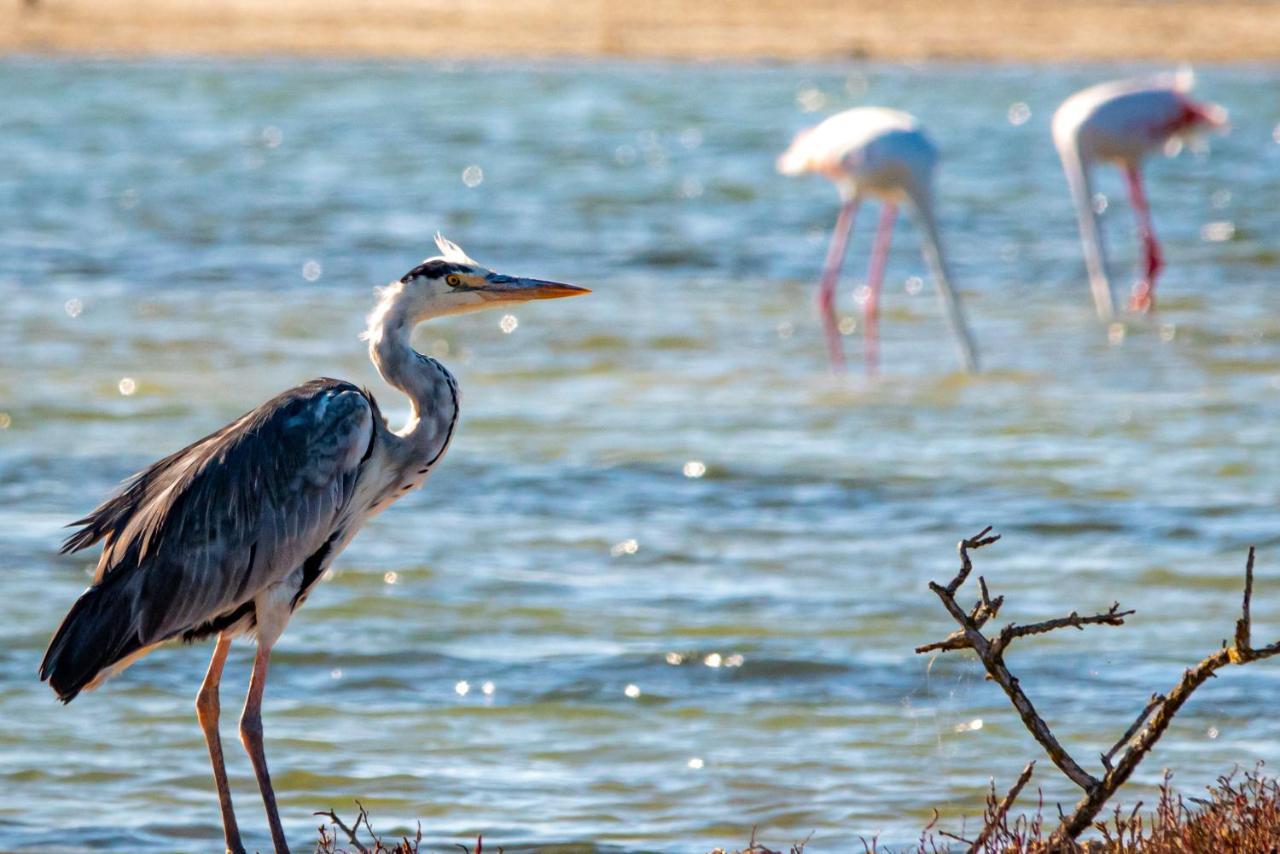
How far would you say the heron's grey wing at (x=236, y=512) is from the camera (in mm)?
4793

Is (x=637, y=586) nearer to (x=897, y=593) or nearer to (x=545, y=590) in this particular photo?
(x=545, y=590)

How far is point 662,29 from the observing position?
40.7 m

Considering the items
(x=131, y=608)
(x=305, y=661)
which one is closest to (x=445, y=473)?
(x=305, y=661)

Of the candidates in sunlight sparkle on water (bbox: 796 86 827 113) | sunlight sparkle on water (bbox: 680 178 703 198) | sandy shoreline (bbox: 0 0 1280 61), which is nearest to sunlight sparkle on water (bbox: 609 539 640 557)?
sunlight sparkle on water (bbox: 680 178 703 198)

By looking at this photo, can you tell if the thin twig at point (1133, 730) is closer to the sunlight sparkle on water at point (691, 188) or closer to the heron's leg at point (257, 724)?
the heron's leg at point (257, 724)

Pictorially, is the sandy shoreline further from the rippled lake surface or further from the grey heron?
the grey heron

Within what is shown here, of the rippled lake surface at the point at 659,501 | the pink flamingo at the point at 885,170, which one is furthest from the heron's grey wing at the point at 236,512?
the pink flamingo at the point at 885,170

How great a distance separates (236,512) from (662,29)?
121ft

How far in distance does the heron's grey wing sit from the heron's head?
0.27m

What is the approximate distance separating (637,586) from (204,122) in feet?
67.0

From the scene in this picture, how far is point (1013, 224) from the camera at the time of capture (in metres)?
18.1

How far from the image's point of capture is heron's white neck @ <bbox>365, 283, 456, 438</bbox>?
16.7ft

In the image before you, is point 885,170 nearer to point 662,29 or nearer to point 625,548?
point 625,548

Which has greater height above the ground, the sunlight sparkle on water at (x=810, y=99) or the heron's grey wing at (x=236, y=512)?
the sunlight sparkle on water at (x=810, y=99)
